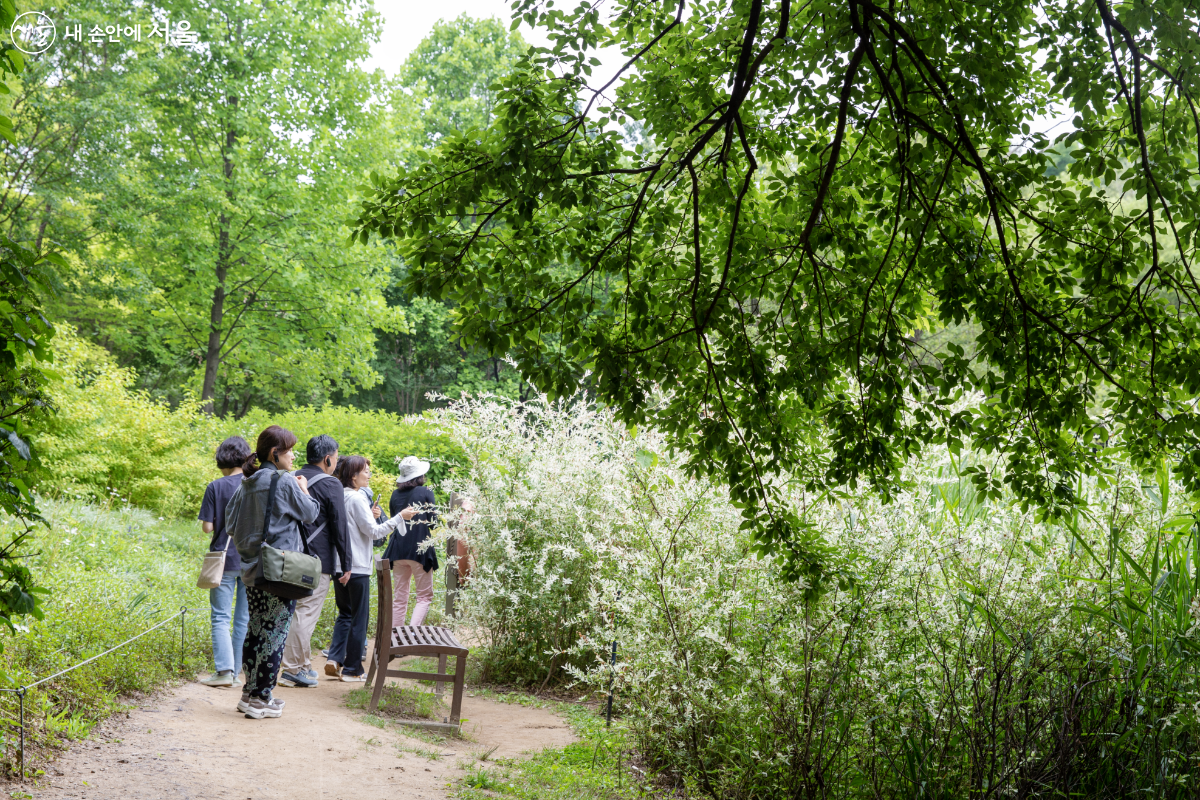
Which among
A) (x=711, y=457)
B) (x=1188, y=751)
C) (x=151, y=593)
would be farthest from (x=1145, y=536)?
(x=151, y=593)

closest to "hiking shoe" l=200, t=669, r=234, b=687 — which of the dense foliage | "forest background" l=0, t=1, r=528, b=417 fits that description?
the dense foliage

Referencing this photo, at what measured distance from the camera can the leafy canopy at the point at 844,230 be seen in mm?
3869

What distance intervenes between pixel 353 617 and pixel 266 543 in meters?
2.03

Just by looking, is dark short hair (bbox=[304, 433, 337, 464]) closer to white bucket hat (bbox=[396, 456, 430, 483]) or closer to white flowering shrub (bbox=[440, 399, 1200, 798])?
white bucket hat (bbox=[396, 456, 430, 483])

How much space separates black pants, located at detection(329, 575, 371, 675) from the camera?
7352mm

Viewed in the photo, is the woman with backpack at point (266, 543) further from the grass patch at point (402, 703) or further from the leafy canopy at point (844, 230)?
the leafy canopy at point (844, 230)

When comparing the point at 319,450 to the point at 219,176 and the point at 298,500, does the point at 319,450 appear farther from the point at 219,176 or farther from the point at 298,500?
the point at 219,176

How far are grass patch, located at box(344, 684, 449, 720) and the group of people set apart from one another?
1.72ft

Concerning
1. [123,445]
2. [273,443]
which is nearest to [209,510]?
[273,443]

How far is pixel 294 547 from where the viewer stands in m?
5.71

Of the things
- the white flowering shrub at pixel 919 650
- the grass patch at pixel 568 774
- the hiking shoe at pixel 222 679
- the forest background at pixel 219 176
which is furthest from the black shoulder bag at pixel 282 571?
the forest background at pixel 219 176

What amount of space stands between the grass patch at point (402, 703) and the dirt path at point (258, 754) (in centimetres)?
21

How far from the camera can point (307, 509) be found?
18.9 feet

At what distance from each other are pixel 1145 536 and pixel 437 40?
93.8ft
